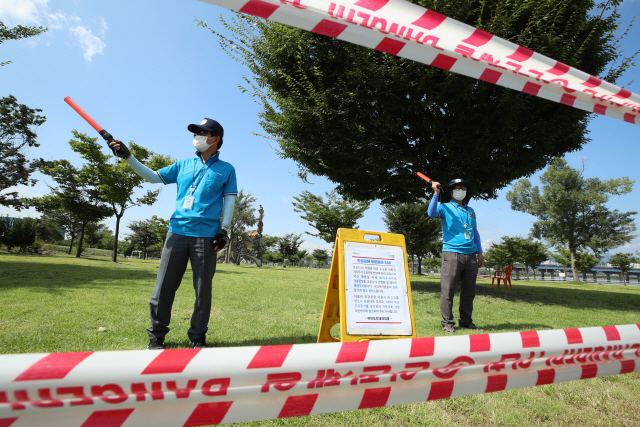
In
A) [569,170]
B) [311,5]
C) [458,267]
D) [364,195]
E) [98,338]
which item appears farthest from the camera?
[569,170]

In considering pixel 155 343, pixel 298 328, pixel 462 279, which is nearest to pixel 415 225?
pixel 462 279

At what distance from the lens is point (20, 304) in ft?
15.6

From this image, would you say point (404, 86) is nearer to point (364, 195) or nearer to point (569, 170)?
point (364, 195)

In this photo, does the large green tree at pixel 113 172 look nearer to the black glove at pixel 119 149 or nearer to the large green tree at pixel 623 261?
the black glove at pixel 119 149

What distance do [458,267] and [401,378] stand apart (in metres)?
3.84

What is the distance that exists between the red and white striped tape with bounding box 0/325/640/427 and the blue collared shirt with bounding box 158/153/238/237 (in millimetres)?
2238

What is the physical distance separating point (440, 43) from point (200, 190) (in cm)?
250

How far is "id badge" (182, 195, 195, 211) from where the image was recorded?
315cm

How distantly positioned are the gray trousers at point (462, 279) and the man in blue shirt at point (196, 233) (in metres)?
3.33

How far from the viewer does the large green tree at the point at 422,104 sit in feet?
25.4

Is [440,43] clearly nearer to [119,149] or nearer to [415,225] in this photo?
[119,149]

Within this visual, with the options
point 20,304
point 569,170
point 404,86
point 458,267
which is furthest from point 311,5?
point 569,170

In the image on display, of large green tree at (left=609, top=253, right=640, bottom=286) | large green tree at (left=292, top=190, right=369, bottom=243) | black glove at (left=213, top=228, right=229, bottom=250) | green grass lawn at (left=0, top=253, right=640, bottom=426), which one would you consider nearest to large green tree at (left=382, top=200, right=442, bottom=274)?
large green tree at (left=292, top=190, right=369, bottom=243)

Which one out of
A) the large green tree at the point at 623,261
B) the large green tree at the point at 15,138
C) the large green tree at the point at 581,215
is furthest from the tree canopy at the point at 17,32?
the large green tree at the point at 623,261
